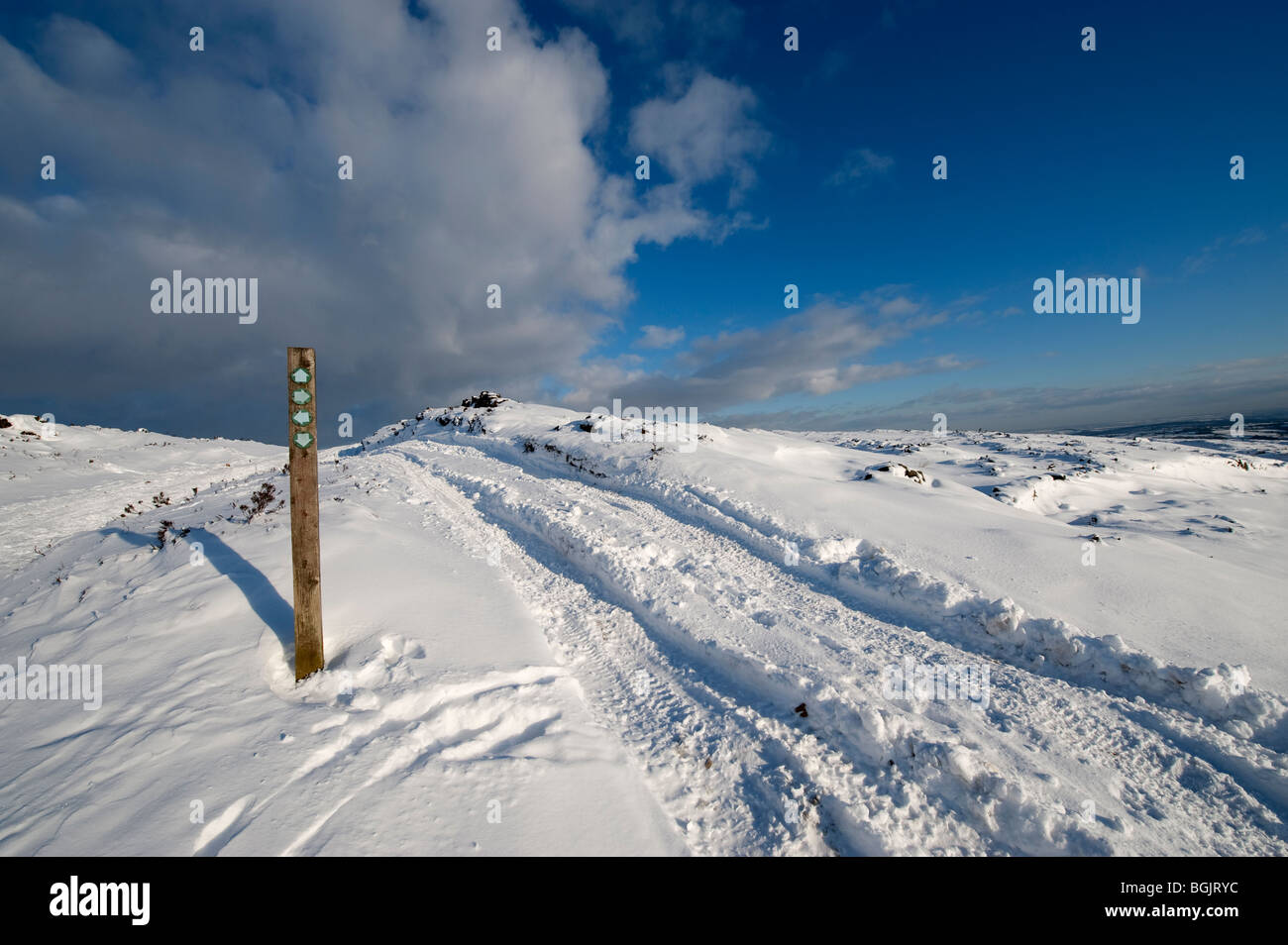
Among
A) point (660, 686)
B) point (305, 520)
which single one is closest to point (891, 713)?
point (660, 686)

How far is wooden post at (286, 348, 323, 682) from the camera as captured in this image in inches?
196

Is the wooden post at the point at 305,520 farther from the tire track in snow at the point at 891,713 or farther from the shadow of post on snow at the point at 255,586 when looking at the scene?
the tire track in snow at the point at 891,713

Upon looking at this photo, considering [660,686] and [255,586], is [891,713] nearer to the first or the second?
[660,686]

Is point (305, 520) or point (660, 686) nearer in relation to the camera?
point (305, 520)

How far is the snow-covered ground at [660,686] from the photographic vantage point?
12.2 ft

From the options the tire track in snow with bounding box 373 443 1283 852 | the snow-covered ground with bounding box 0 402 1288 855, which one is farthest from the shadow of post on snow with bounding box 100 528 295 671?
the tire track in snow with bounding box 373 443 1283 852

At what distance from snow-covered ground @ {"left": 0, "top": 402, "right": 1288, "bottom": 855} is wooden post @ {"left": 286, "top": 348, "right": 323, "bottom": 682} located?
0.40 metres

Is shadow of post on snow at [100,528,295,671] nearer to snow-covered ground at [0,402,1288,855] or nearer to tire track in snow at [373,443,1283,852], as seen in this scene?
snow-covered ground at [0,402,1288,855]

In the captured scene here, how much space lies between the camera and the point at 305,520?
523cm

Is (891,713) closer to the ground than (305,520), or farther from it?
closer to the ground

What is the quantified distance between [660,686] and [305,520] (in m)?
4.62

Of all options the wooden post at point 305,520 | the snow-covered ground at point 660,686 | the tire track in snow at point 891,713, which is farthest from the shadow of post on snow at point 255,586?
the tire track in snow at point 891,713
